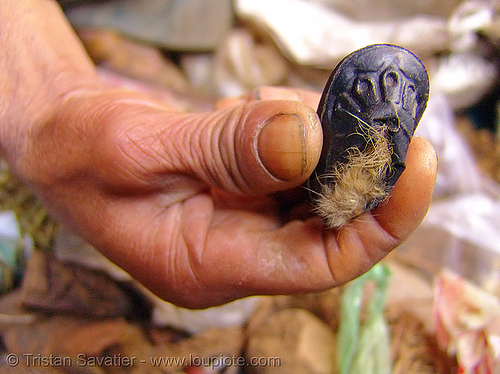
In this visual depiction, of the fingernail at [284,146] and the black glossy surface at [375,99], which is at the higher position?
the black glossy surface at [375,99]

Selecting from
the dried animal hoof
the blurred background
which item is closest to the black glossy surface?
the dried animal hoof

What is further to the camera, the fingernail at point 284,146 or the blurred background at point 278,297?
the blurred background at point 278,297

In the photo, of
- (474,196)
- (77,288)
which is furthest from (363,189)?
(474,196)

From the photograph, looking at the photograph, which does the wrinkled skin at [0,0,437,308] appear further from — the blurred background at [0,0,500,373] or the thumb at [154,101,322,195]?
the blurred background at [0,0,500,373]

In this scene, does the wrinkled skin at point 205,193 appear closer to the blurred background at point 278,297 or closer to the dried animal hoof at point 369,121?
the dried animal hoof at point 369,121

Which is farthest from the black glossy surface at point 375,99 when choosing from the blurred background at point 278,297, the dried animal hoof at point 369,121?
the blurred background at point 278,297

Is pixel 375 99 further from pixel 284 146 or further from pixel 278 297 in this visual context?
pixel 278 297

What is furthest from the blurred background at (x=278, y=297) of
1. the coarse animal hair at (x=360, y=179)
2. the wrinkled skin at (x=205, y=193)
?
the coarse animal hair at (x=360, y=179)

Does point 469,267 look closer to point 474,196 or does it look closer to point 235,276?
point 474,196
